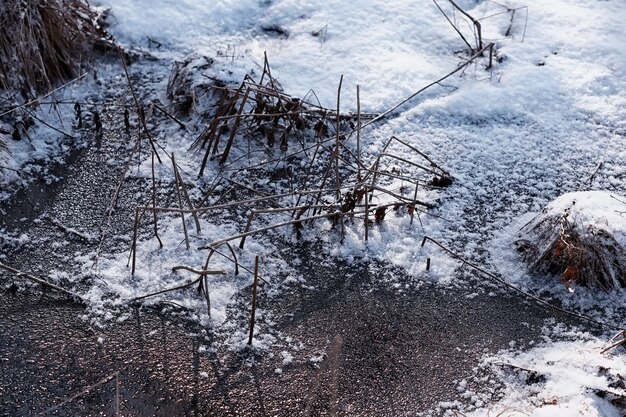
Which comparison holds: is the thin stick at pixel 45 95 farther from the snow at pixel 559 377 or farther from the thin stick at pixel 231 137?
the snow at pixel 559 377

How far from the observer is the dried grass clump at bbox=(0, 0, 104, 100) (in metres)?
4.25

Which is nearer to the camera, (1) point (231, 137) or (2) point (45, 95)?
(1) point (231, 137)

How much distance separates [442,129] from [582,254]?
1.35m

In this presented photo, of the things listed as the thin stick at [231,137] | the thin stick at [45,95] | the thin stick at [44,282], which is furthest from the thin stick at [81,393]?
the thin stick at [45,95]

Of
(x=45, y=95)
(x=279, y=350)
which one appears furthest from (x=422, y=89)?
(x=45, y=95)

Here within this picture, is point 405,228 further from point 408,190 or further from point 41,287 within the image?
point 41,287

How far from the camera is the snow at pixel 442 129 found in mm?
3254

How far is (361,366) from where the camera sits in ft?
9.88

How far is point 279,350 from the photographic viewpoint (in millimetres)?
3053

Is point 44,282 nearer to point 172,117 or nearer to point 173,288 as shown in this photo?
point 173,288

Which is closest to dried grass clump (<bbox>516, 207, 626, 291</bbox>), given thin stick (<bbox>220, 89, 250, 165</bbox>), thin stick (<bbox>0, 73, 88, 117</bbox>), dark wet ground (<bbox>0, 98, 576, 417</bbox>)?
dark wet ground (<bbox>0, 98, 576, 417</bbox>)

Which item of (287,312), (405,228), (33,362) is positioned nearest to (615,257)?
(405,228)

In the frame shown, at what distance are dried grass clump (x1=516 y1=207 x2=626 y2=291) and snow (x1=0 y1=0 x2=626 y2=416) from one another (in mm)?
70

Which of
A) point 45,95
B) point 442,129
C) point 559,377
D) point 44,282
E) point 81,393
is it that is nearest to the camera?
point 81,393
